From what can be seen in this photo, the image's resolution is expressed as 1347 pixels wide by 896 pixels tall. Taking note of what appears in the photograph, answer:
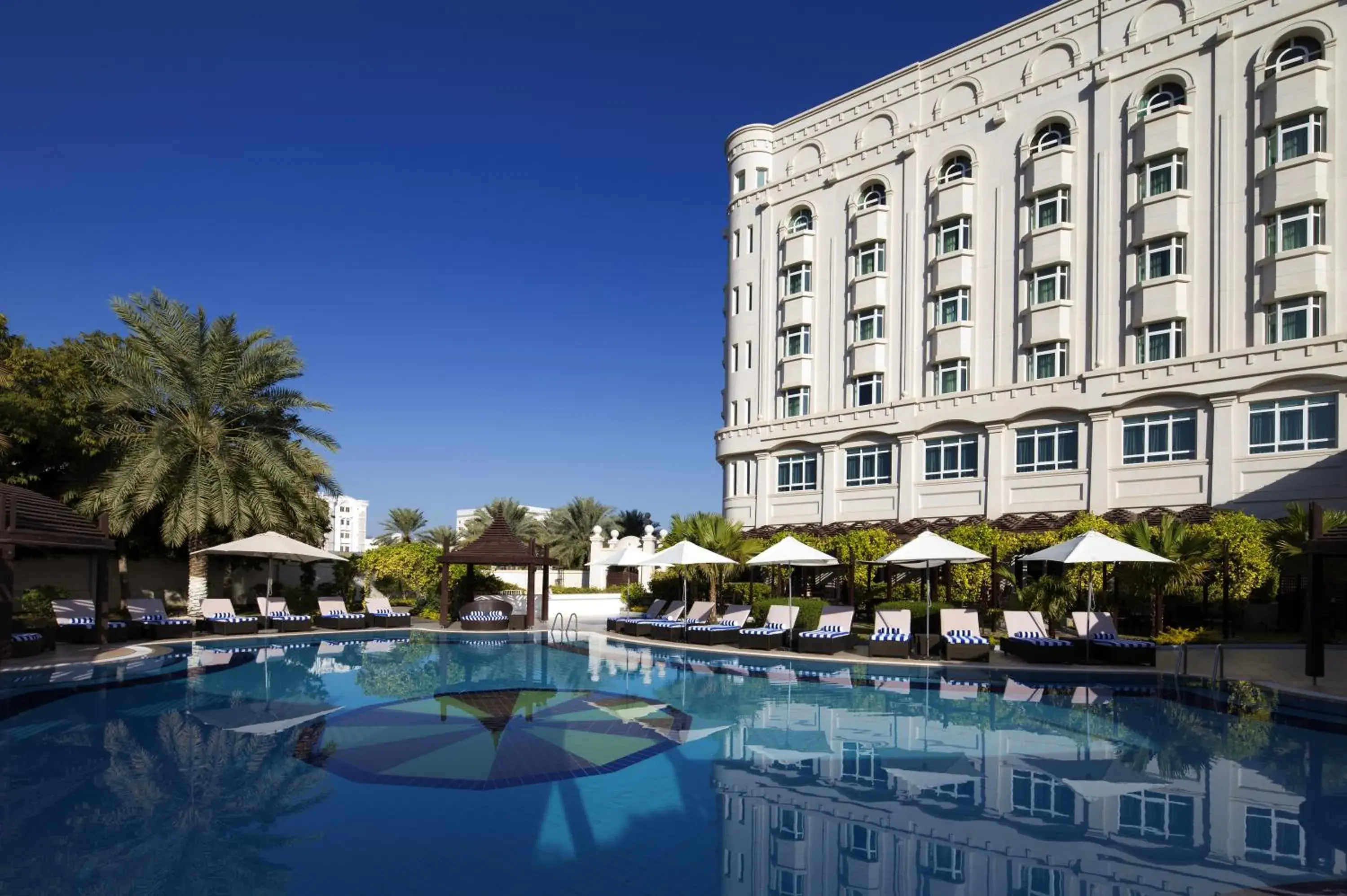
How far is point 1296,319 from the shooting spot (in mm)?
23953

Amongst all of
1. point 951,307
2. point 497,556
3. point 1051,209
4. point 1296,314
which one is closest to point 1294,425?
point 1296,314

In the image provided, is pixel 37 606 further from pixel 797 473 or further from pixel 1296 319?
pixel 1296 319

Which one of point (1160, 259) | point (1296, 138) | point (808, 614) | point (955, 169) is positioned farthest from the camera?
point (955, 169)

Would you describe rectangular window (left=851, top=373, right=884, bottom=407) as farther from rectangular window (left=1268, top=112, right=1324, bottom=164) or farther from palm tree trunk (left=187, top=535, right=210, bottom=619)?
palm tree trunk (left=187, top=535, right=210, bottom=619)

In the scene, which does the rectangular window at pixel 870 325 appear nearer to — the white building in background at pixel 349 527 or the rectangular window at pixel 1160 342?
the rectangular window at pixel 1160 342

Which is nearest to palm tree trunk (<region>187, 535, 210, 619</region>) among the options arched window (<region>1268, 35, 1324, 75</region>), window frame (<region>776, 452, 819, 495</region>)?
window frame (<region>776, 452, 819, 495</region>)

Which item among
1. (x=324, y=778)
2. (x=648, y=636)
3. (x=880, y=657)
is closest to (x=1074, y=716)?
(x=880, y=657)

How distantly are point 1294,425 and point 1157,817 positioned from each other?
2018 cm

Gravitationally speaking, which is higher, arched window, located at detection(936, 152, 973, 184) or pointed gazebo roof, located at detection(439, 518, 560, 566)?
arched window, located at detection(936, 152, 973, 184)

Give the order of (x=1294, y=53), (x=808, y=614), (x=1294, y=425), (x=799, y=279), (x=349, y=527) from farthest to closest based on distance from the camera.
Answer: (x=349, y=527)
(x=799, y=279)
(x=1294, y=53)
(x=1294, y=425)
(x=808, y=614)

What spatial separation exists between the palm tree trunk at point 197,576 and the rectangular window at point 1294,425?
29.2 meters

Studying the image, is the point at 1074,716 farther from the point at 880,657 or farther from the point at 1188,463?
the point at 1188,463

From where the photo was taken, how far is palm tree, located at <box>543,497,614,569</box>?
171ft

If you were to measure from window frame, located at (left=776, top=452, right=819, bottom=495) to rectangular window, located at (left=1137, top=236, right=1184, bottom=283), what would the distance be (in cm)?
1278
